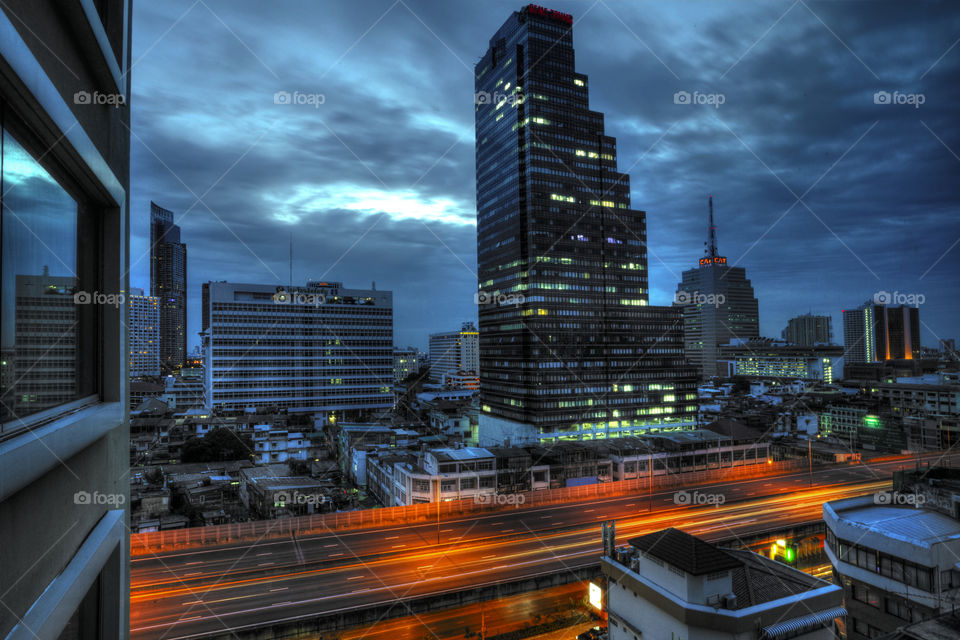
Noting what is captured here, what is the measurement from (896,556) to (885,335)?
18032 centimetres

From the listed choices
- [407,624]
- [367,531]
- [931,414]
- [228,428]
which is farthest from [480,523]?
[931,414]

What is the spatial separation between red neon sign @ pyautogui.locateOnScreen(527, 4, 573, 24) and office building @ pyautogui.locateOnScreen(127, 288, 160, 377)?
479 feet

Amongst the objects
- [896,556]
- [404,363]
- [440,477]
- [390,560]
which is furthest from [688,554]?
[404,363]

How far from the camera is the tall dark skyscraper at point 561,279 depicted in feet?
241

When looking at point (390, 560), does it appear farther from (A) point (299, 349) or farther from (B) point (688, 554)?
(A) point (299, 349)

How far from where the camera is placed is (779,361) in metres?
169

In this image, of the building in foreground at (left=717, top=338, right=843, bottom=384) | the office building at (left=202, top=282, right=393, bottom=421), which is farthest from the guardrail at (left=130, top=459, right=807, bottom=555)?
the building in foreground at (left=717, top=338, right=843, bottom=384)

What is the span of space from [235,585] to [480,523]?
14.3 metres

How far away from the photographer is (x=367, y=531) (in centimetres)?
2919

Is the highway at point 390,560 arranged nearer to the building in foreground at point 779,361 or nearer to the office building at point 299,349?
the office building at point 299,349

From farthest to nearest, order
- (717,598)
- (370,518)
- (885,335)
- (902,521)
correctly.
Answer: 1. (885,335)
2. (370,518)
3. (902,521)
4. (717,598)

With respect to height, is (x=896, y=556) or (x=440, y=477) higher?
(x=896, y=556)

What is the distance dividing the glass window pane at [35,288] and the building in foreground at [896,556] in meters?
23.3

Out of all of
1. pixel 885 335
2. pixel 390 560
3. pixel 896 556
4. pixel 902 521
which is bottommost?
pixel 390 560
